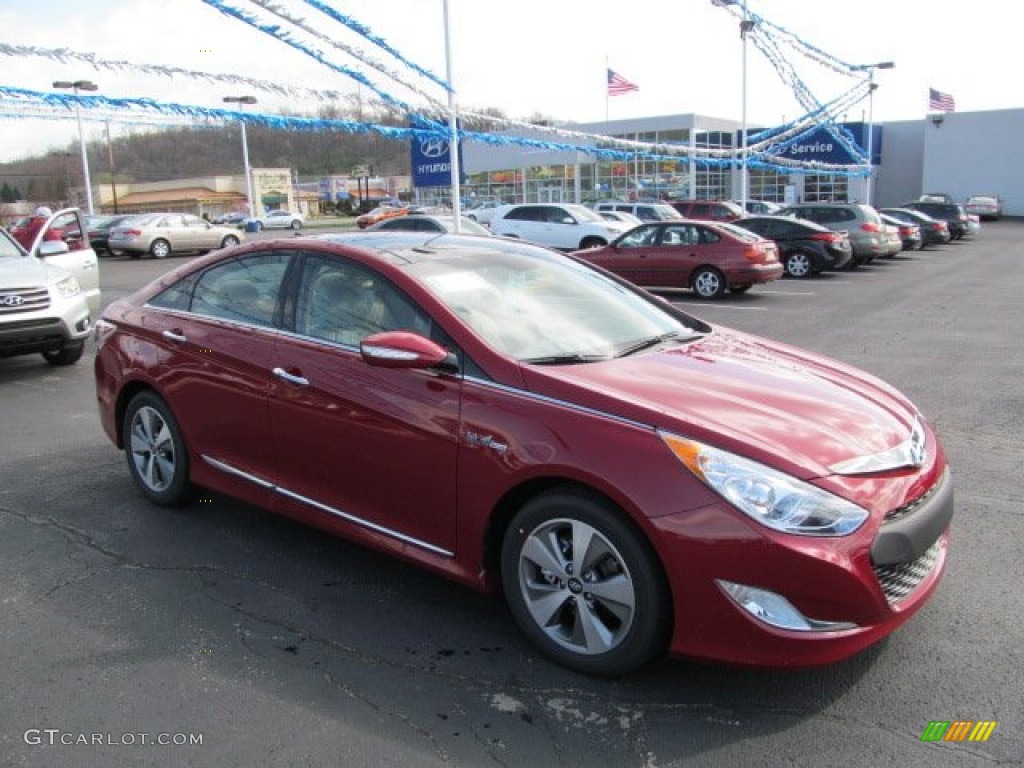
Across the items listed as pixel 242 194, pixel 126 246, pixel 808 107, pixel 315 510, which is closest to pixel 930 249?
pixel 808 107

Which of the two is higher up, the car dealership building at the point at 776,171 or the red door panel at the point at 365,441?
the car dealership building at the point at 776,171

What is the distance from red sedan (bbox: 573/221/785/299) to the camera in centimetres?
1611

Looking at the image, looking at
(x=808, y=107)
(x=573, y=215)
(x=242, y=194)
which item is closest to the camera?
(x=573, y=215)

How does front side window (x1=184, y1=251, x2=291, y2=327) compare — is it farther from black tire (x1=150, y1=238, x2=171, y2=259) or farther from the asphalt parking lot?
black tire (x1=150, y1=238, x2=171, y2=259)

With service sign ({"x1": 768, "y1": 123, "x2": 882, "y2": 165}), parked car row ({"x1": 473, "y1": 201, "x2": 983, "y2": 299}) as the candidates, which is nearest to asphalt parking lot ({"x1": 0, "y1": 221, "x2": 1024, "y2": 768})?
parked car row ({"x1": 473, "y1": 201, "x2": 983, "y2": 299})

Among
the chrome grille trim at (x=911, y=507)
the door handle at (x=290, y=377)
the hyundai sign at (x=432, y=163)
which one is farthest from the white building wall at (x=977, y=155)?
the door handle at (x=290, y=377)

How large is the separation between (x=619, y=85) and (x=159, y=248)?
63.5 feet

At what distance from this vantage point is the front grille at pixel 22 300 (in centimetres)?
862

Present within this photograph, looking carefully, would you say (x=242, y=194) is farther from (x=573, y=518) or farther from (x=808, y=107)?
(x=573, y=518)

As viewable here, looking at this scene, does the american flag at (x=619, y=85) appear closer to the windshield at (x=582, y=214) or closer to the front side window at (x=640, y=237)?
the windshield at (x=582, y=214)

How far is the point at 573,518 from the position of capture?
3.14 metres

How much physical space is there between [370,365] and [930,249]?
31066 millimetres

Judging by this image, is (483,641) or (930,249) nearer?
(483,641)

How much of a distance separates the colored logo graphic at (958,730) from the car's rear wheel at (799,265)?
18312 mm
